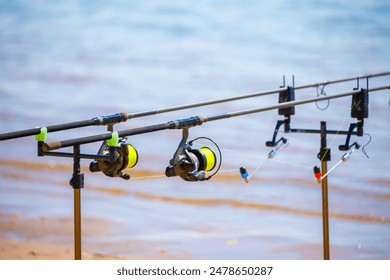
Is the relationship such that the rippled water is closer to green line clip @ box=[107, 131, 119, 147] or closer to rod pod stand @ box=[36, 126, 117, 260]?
rod pod stand @ box=[36, 126, 117, 260]

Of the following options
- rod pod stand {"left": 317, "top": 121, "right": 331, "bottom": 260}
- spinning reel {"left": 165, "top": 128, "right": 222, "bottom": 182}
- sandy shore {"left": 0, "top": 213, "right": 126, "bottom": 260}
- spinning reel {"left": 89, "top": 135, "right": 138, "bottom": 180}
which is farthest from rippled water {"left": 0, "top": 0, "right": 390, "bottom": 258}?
spinning reel {"left": 89, "top": 135, "right": 138, "bottom": 180}

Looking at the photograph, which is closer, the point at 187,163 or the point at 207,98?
the point at 187,163

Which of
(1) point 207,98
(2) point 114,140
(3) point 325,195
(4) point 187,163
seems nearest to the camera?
(2) point 114,140

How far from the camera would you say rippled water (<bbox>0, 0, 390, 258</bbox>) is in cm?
515

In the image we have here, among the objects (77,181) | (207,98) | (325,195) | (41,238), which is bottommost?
(77,181)

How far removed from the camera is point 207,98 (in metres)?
5.38

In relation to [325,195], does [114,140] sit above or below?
below

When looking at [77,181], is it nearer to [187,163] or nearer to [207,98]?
[187,163]

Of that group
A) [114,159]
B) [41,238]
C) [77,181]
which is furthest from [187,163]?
[41,238]

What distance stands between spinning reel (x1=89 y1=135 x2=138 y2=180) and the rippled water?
2.01 m

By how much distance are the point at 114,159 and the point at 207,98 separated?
94.8 inches

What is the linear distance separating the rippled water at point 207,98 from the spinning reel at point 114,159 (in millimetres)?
2012

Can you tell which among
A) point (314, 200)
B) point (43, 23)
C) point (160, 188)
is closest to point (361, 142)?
point (314, 200)

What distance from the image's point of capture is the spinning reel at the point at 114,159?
301 cm
